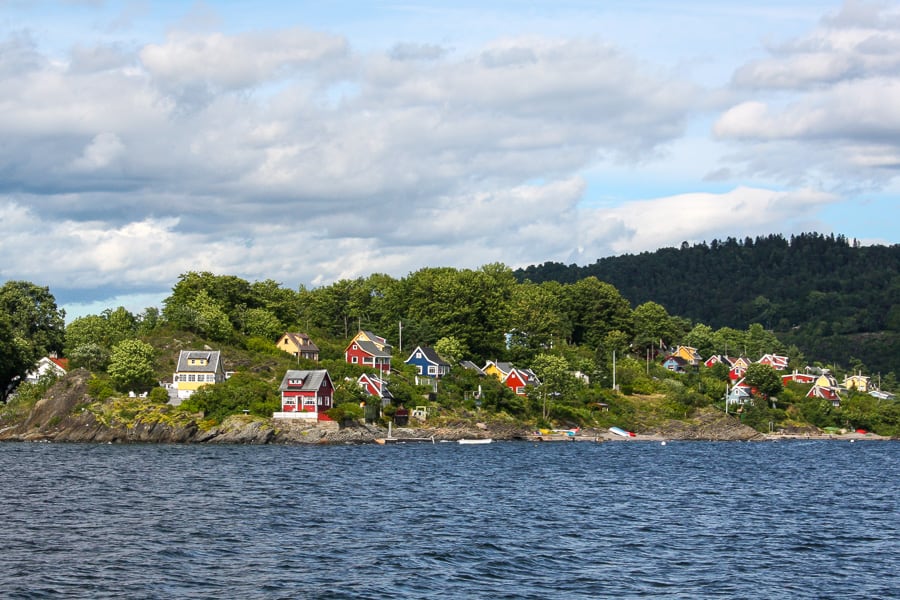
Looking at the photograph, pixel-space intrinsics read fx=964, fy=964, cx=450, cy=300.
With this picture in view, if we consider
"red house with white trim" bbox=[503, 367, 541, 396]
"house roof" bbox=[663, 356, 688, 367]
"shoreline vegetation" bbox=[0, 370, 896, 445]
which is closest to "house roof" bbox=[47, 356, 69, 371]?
"shoreline vegetation" bbox=[0, 370, 896, 445]

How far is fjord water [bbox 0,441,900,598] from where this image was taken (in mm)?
36406

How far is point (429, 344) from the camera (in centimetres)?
15888

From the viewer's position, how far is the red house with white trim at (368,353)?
142m

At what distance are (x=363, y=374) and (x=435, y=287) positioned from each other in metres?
39.6

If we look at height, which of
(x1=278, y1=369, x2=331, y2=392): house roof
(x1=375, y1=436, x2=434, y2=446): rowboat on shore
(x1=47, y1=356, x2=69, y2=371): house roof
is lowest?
(x1=375, y1=436, x2=434, y2=446): rowboat on shore

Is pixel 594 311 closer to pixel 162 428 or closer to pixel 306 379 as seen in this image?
pixel 306 379

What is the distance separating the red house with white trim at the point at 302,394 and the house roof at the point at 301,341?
30.8 metres

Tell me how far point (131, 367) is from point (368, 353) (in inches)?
1460

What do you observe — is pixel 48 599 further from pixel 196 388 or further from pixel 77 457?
pixel 196 388

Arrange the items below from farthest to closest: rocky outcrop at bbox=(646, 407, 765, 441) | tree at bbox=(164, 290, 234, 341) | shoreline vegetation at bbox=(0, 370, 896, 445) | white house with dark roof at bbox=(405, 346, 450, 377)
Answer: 1. rocky outcrop at bbox=(646, 407, 765, 441)
2. white house with dark roof at bbox=(405, 346, 450, 377)
3. tree at bbox=(164, 290, 234, 341)
4. shoreline vegetation at bbox=(0, 370, 896, 445)

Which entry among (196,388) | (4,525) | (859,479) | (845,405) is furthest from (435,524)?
(845,405)

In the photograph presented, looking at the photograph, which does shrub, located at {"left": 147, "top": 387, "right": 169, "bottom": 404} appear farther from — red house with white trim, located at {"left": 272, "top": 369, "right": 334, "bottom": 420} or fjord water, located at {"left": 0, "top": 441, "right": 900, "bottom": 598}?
fjord water, located at {"left": 0, "top": 441, "right": 900, "bottom": 598}

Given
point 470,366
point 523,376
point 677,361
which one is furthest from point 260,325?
point 677,361

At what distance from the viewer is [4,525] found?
1868 inches
